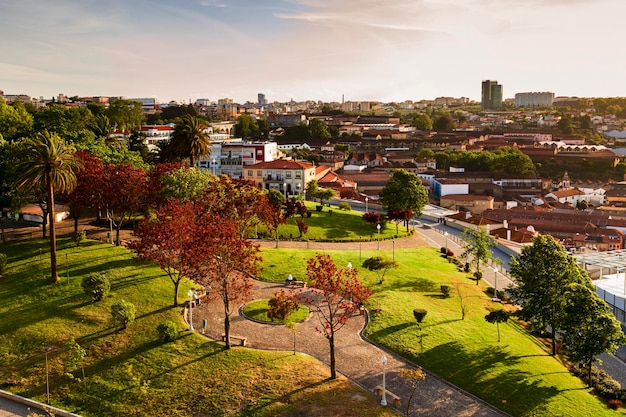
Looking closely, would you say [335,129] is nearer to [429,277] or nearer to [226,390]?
[429,277]

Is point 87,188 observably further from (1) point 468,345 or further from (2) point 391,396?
(1) point 468,345

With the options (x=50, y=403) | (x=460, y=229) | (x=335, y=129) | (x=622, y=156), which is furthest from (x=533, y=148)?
(x=50, y=403)

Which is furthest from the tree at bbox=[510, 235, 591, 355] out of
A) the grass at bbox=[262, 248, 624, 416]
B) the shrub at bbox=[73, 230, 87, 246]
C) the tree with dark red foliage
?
the shrub at bbox=[73, 230, 87, 246]

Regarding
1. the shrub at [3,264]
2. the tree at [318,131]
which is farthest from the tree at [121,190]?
the tree at [318,131]

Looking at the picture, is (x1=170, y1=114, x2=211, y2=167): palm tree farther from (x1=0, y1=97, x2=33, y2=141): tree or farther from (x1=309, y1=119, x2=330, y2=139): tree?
(x1=309, y1=119, x2=330, y2=139): tree

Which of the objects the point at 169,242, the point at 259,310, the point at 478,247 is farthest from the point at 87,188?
the point at 478,247

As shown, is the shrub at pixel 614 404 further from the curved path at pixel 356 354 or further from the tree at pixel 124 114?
the tree at pixel 124 114
